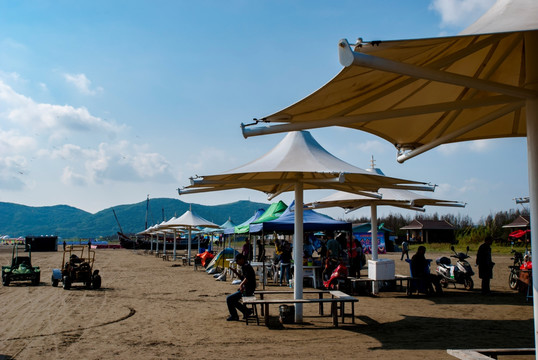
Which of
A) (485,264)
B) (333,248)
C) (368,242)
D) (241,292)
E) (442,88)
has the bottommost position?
(241,292)

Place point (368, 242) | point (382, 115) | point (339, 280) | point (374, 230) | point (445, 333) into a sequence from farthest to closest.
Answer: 1. point (368, 242)
2. point (374, 230)
3. point (339, 280)
4. point (445, 333)
5. point (382, 115)

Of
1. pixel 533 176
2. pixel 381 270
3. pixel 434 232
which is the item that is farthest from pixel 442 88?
pixel 434 232

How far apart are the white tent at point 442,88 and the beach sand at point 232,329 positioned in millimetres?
3032

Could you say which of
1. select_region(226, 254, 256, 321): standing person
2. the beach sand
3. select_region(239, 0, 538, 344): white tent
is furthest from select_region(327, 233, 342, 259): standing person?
select_region(239, 0, 538, 344): white tent

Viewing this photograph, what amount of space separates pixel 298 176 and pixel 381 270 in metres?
5.21

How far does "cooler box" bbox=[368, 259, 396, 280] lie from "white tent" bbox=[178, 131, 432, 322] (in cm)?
368

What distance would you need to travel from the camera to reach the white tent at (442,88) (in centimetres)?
316

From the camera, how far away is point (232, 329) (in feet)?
27.0

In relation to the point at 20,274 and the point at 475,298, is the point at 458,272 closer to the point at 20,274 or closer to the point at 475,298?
the point at 475,298

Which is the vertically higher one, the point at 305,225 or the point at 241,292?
the point at 305,225

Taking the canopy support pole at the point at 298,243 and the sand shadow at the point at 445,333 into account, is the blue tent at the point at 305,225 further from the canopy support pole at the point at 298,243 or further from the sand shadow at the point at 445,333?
the sand shadow at the point at 445,333

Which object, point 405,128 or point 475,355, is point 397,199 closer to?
point 405,128

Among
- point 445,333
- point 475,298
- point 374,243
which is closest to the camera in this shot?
point 445,333

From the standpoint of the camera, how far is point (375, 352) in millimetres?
6496
